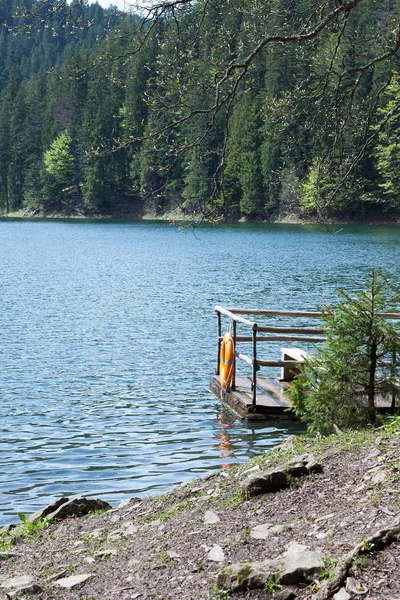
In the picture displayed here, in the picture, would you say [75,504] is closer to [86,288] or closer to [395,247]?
[86,288]

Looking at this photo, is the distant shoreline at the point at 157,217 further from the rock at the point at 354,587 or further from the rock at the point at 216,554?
the rock at the point at 354,587

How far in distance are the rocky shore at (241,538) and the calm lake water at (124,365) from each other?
8.65 feet

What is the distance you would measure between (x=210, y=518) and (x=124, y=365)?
44.1 feet

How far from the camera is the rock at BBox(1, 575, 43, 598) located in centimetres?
576

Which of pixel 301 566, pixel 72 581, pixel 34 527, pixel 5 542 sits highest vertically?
pixel 301 566

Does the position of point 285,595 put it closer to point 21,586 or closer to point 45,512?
point 21,586

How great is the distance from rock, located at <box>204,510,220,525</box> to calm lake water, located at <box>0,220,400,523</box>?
3754mm

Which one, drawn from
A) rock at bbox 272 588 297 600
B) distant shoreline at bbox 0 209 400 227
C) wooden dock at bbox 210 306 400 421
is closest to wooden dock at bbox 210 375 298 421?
wooden dock at bbox 210 306 400 421

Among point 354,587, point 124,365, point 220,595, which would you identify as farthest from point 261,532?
point 124,365

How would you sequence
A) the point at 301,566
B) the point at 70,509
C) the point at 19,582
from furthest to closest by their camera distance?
the point at 70,509, the point at 19,582, the point at 301,566

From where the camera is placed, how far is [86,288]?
39.0m

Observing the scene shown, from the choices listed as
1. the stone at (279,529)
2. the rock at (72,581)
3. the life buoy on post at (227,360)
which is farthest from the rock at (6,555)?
the life buoy on post at (227,360)

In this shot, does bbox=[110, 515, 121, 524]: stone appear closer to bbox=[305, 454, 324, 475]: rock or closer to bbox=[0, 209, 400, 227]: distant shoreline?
bbox=[305, 454, 324, 475]: rock

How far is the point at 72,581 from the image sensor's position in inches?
231
